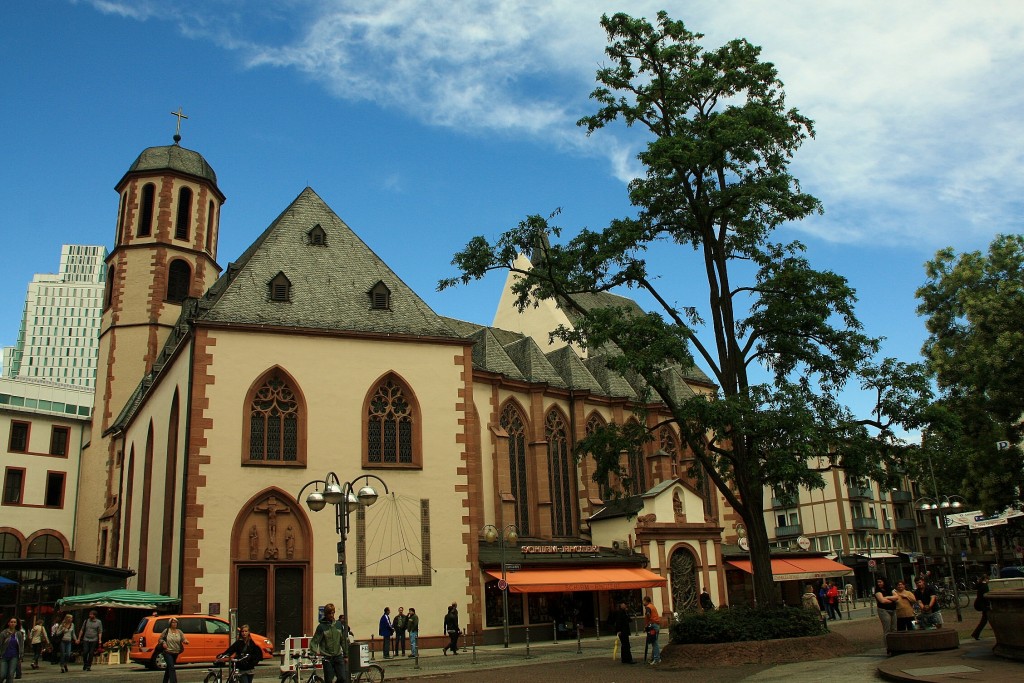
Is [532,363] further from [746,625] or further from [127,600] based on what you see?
[746,625]

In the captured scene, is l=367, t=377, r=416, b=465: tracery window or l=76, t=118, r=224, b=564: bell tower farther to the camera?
l=76, t=118, r=224, b=564: bell tower

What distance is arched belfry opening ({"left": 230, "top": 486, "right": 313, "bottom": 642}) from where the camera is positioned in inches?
1012

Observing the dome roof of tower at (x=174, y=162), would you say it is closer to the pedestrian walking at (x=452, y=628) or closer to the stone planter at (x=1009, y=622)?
the pedestrian walking at (x=452, y=628)

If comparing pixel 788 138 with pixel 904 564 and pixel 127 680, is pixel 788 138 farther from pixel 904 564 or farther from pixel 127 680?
pixel 904 564

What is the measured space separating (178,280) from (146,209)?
3976 millimetres

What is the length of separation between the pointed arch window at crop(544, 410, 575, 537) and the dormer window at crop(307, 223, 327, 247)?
519 inches

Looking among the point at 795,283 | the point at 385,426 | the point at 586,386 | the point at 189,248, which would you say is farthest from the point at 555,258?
the point at 189,248

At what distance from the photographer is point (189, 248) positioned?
43.8m

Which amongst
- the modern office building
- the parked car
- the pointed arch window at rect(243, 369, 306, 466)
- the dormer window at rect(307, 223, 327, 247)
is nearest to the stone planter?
the parked car

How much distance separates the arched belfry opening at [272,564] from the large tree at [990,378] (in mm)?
22876

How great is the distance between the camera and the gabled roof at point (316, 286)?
28734 millimetres

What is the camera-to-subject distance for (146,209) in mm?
44000

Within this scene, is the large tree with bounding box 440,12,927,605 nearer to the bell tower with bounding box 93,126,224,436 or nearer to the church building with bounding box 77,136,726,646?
the church building with bounding box 77,136,726,646

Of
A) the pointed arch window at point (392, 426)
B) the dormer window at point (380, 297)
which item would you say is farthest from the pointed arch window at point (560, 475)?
the dormer window at point (380, 297)
